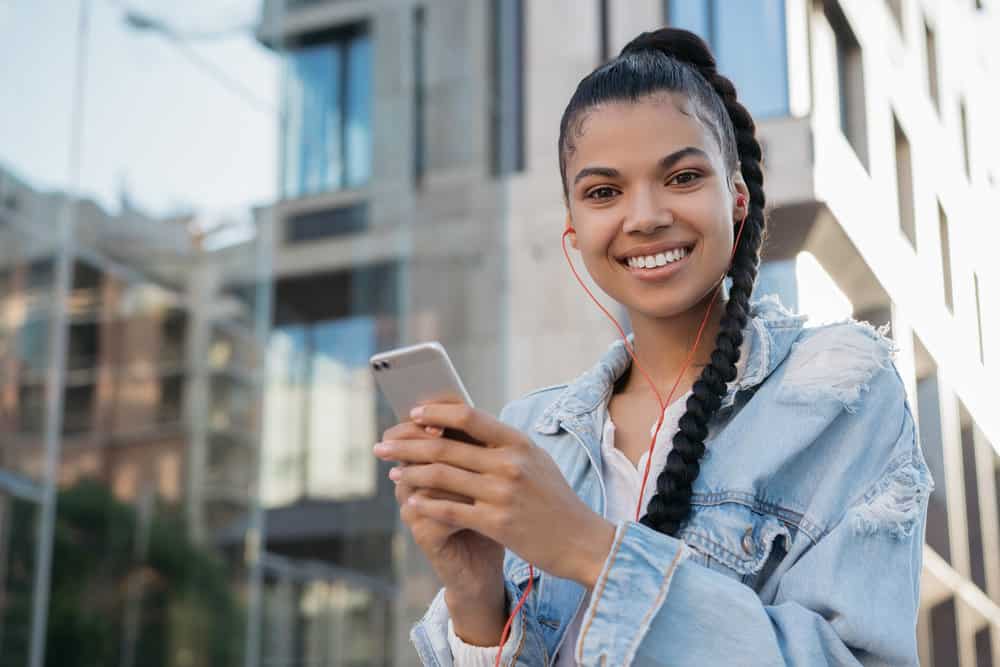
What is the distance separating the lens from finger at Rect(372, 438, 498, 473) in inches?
48.3

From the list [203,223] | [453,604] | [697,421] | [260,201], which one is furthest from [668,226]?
[260,201]

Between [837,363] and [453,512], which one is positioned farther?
[837,363]

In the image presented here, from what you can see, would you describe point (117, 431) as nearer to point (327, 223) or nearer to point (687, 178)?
point (327, 223)

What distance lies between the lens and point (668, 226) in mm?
1512

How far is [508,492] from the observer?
3.98 feet

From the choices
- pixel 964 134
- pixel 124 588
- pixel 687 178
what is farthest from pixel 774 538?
pixel 124 588

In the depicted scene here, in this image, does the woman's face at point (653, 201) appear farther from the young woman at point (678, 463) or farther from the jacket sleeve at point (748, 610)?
the jacket sleeve at point (748, 610)

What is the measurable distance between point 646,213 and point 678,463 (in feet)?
1.07

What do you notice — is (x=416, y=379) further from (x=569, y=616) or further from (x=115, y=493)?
(x=115, y=493)

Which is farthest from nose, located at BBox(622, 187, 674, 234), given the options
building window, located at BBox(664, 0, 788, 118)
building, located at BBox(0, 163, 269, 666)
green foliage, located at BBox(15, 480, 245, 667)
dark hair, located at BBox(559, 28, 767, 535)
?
green foliage, located at BBox(15, 480, 245, 667)

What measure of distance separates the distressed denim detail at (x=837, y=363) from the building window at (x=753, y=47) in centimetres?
189

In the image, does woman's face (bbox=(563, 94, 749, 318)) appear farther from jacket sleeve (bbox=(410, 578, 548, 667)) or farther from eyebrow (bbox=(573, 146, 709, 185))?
jacket sleeve (bbox=(410, 578, 548, 667))

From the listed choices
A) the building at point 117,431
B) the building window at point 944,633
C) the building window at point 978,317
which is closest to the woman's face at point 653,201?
the building window at point 944,633

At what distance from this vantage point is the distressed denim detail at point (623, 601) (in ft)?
4.10
